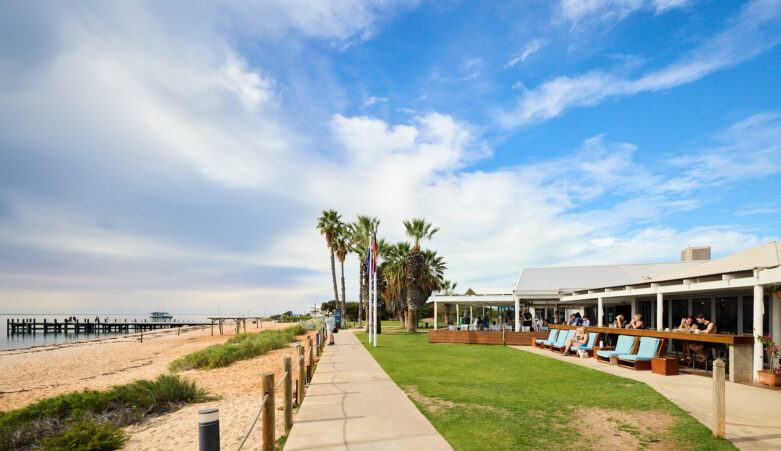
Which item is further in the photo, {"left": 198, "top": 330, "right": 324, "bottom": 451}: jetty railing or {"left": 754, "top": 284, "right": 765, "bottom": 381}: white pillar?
{"left": 754, "top": 284, "right": 765, "bottom": 381}: white pillar

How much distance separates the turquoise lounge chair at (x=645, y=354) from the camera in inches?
448

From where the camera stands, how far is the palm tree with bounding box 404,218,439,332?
94.8 ft

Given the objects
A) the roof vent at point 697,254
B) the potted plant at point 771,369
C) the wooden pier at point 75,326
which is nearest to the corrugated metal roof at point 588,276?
the roof vent at point 697,254

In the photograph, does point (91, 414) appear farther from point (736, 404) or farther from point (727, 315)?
point (727, 315)

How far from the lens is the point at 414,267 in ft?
95.1

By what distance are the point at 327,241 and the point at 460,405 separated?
37451 mm

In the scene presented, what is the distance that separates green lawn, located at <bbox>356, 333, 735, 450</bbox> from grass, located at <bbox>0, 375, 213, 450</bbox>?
5.04 metres

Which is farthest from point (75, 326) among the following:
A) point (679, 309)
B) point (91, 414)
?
point (679, 309)

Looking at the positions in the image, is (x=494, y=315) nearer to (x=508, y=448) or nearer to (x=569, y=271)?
(x=569, y=271)

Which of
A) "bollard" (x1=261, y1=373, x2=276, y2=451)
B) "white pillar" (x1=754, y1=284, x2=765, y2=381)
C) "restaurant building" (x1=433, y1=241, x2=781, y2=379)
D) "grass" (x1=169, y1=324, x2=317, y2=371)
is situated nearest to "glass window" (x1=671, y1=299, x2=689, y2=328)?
"restaurant building" (x1=433, y1=241, x2=781, y2=379)

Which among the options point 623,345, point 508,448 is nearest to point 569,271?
point 623,345

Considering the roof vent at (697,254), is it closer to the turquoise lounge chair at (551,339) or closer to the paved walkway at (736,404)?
the turquoise lounge chair at (551,339)

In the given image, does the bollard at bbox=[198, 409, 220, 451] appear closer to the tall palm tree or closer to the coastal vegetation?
the coastal vegetation

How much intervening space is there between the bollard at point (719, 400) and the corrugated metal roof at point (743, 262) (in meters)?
5.45
